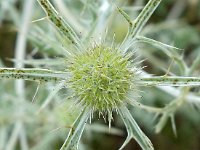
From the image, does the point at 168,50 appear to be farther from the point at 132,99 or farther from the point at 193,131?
the point at 193,131

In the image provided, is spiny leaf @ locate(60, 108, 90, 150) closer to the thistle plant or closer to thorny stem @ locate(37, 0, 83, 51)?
the thistle plant

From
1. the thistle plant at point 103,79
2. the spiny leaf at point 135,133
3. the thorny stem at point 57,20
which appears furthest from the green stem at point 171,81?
the thorny stem at point 57,20

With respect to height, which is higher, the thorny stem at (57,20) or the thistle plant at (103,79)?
the thorny stem at (57,20)

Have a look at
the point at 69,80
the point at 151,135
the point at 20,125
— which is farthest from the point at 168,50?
the point at 151,135

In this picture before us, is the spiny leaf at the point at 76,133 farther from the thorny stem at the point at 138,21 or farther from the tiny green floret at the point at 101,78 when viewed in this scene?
the thorny stem at the point at 138,21

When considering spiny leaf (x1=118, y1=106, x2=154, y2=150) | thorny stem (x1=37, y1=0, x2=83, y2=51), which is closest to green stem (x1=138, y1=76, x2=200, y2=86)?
spiny leaf (x1=118, y1=106, x2=154, y2=150)

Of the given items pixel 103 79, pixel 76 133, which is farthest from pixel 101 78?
pixel 76 133

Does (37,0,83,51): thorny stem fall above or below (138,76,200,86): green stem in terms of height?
above

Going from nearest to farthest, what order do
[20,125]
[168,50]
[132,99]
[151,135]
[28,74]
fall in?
[28,74] → [132,99] → [168,50] → [20,125] → [151,135]
